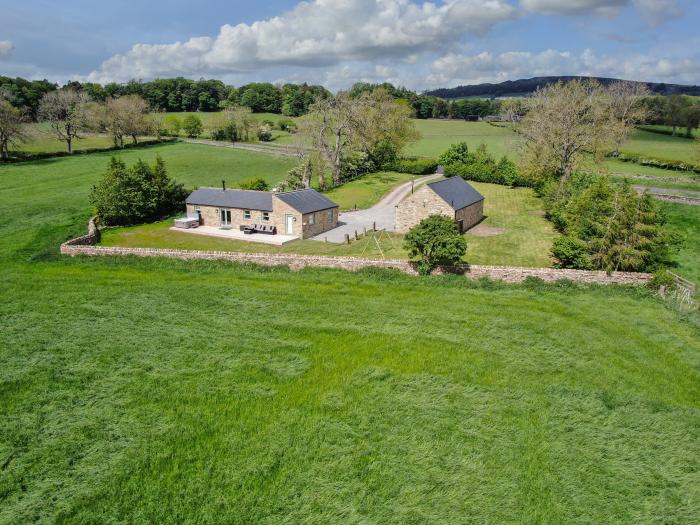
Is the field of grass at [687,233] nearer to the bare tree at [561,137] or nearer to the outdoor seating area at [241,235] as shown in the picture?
the bare tree at [561,137]

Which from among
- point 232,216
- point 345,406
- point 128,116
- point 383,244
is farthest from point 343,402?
point 128,116

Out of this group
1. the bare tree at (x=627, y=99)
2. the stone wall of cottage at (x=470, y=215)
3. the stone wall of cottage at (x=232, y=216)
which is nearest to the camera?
the stone wall of cottage at (x=470, y=215)

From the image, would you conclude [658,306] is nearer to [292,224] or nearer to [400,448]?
[400,448]

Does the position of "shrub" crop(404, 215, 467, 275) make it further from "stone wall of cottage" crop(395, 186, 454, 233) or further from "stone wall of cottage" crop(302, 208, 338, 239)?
"stone wall of cottage" crop(302, 208, 338, 239)

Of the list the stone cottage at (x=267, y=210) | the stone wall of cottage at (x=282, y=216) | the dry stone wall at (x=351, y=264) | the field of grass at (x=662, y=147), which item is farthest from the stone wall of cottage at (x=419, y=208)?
the field of grass at (x=662, y=147)

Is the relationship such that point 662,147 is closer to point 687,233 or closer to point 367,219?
point 687,233

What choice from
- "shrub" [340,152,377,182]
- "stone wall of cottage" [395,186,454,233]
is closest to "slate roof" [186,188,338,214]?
"stone wall of cottage" [395,186,454,233]

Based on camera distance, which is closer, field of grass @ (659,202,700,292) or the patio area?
field of grass @ (659,202,700,292)
